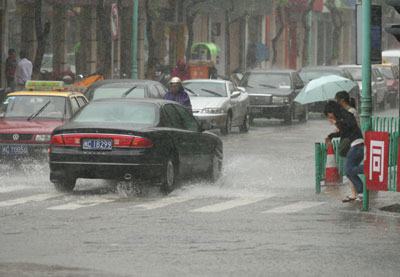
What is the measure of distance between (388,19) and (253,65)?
28.6 metres

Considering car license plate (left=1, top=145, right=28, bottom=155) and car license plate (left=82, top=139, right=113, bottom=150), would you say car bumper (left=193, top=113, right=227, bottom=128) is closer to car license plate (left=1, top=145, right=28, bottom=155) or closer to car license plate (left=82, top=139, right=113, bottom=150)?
car license plate (left=1, top=145, right=28, bottom=155)

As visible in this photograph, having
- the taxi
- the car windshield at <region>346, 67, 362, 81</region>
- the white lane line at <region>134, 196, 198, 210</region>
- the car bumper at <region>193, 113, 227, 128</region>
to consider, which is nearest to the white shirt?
the car bumper at <region>193, 113, 227, 128</region>

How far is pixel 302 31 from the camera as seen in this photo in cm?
7675

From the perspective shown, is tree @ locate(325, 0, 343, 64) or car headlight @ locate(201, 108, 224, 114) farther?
tree @ locate(325, 0, 343, 64)

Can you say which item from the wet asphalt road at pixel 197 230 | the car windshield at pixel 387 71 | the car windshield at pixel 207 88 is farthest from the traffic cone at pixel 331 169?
the car windshield at pixel 387 71

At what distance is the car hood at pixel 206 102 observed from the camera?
96.7 ft

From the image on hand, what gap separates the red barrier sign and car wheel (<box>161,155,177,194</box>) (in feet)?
9.40

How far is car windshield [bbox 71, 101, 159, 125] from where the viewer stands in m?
16.3

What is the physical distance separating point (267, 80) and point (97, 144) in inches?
835

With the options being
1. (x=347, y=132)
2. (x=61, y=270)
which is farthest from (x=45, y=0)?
(x=61, y=270)

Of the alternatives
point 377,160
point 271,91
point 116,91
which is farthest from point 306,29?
point 377,160

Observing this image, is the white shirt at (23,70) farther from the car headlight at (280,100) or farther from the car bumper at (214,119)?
the car headlight at (280,100)

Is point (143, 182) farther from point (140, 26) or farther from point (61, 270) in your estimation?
point (140, 26)

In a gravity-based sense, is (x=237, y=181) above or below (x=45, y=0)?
below
